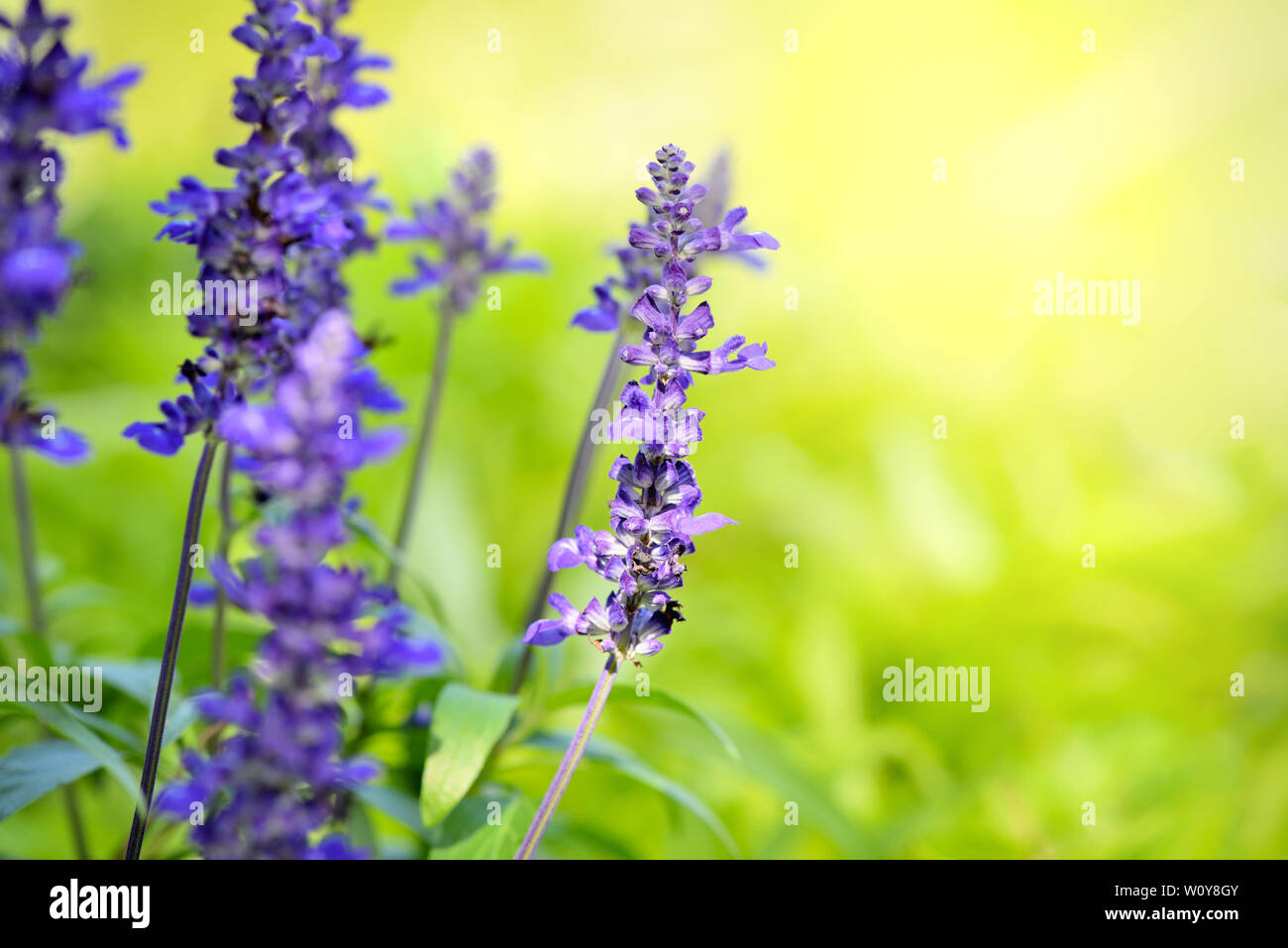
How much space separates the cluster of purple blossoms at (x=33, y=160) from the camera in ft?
1.59

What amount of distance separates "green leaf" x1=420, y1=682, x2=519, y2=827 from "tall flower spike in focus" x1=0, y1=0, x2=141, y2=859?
1.01 ft

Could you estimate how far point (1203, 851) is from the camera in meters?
1.45

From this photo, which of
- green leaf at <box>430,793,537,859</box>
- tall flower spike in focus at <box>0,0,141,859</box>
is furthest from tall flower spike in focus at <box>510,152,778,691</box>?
tall flower spike in focus at <box>0,0,141,859</box>

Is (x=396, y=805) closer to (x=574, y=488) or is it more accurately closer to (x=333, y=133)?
(x=574, y=488)

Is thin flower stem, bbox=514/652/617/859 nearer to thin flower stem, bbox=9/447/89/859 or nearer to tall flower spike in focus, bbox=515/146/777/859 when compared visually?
tall flower spike in focus, bbox=515/146/777/859

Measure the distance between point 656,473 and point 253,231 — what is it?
0.26 meters

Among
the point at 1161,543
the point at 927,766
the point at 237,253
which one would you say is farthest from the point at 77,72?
the point at 1161,543

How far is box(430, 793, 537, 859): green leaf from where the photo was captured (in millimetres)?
764

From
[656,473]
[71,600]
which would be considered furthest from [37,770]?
[656,473]

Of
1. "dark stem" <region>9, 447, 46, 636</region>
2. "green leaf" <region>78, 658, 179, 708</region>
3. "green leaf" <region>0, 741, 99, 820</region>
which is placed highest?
"dark stem" <region>9, 447, 46, 636</region>

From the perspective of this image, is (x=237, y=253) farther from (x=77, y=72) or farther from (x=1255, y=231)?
(x=1255, y=231)

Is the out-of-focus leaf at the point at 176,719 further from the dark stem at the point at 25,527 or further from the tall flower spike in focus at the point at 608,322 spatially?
the tall flower spike in focus at the point at 608,322

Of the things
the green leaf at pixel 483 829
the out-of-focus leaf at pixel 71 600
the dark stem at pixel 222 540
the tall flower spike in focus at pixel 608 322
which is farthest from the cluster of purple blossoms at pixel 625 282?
the out-of-focus leaf at pixel 71 600

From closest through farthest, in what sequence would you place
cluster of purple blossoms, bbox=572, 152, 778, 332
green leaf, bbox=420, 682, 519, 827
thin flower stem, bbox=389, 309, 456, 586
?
green leaf, bbox=420, 682, 519, 827 → cluster of purple blossoms, bbox=572, 152, 778, 332 → thin flower stem, bbox=389, 309, 456, 586
